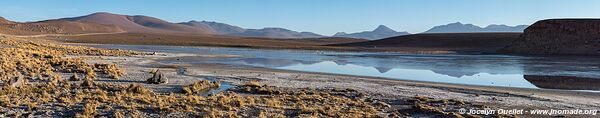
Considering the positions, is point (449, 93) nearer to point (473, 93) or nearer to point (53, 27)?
point (473, 93)

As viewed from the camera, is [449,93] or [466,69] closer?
[449,93]

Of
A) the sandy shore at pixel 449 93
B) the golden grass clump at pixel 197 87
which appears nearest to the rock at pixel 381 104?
the sandy shore at pixel 449 93

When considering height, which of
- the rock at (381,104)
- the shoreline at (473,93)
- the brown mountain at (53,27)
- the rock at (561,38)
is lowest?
the rock at (381,104)

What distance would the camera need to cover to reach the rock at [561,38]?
158ft

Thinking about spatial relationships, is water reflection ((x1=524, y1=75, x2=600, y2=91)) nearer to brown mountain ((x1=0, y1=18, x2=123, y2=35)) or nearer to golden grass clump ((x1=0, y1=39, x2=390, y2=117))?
golden grass clump ((x1=0, y1=39, x2=390, y2=117))

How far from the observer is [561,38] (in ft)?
169

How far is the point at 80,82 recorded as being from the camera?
1498 centimetres

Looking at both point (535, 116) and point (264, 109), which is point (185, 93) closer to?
point (264, 109)

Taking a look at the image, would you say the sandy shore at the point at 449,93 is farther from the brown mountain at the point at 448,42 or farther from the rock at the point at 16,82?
the brown mountain at the point at 448,42

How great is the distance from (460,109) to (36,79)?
11.0 metres

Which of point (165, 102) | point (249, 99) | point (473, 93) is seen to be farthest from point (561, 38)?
point (165, 102)

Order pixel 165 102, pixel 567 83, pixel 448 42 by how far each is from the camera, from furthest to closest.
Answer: pixel 448 42 → pixel 567 83 → pixel 165 102

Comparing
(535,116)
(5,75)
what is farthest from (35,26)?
(535,116)

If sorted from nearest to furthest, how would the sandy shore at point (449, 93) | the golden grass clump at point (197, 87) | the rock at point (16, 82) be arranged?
the sandy shore at point (449, 93), the rock at point (16, 82), the golden grass clump at point (197, 87)
